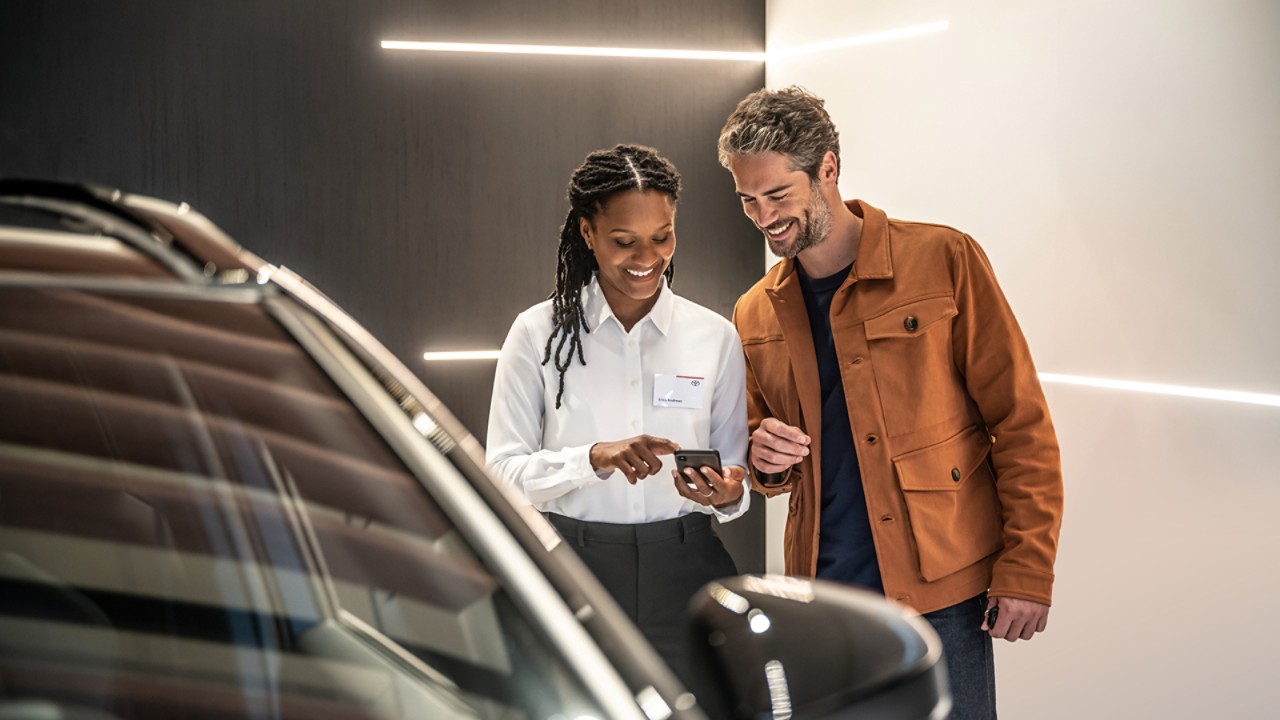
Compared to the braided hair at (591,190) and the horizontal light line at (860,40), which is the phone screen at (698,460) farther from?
the horizontal light line at (860,40)

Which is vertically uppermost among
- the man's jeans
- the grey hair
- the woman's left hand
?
the grey hair

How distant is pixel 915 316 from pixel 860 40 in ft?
5.81

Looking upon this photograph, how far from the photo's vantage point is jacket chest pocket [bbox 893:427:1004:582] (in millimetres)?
1759

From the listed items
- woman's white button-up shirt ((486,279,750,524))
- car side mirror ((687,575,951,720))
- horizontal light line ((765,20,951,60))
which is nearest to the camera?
car side mirror ((687,575,951,720))

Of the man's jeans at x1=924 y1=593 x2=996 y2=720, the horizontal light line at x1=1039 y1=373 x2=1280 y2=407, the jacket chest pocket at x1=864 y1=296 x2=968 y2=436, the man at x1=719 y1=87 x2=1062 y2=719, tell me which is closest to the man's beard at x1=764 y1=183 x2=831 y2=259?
the man at x1=719 y1=87 x2=1062 y2=719

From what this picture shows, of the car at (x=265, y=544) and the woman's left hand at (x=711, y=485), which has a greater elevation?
the car at (x=265, y=544)

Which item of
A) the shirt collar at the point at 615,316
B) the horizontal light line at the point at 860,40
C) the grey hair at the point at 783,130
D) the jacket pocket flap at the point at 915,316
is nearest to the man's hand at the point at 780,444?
the jacket pocket flap at the point at 915,316

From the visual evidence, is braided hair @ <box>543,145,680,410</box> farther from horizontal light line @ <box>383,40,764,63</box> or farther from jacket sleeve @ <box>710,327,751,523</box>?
horizontal light line @ <box>383,40,764,63</box>

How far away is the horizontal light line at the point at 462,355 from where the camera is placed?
3672 mm

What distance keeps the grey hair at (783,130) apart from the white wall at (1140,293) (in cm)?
74

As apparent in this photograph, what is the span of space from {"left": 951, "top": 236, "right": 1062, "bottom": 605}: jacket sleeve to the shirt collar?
560mm

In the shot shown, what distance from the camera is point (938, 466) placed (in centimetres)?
179

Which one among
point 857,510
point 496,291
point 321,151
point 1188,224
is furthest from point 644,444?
point 321,151

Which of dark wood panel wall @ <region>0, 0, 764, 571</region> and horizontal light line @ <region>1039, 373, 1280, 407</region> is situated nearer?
horizontal light line @ <region>1039, 373, 1280, 407</region>
